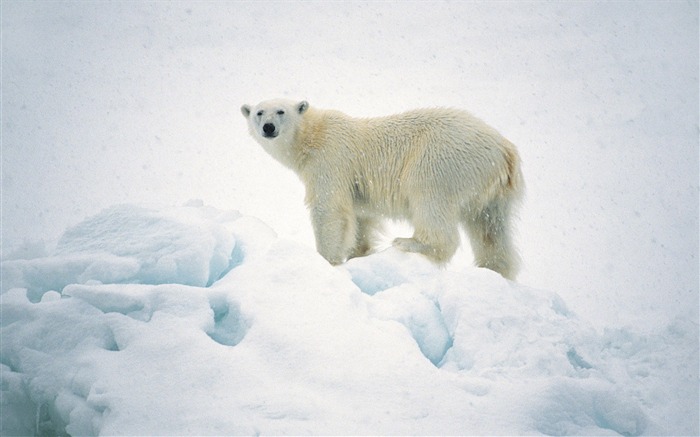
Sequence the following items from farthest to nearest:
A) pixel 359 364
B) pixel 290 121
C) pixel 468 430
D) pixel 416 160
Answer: pixel 290 121
pixel 416 160
pixel 359 364
pixel 468 430

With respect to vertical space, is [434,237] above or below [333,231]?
above

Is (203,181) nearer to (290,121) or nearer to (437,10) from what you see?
(290,121)

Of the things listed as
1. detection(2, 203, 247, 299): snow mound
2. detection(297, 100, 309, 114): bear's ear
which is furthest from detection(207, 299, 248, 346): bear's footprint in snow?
detection(297, 100, 309, 114): bear's ear

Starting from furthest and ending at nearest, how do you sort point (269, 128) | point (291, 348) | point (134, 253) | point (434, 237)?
point (269, 128) → point (434, 237) → point (134, 253) → point (291, 348)

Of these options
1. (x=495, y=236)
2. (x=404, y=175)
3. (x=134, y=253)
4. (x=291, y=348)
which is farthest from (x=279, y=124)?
(x=291, y=348)

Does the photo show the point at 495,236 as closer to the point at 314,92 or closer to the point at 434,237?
the point at 434,237

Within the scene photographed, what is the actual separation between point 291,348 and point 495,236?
2.61 meters

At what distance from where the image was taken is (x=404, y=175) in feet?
19.7

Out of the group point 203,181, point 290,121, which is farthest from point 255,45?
point 290,121

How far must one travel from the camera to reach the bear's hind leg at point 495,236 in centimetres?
596

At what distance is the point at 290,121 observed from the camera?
252 inches

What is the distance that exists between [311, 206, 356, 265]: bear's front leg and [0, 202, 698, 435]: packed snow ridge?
2.86ft

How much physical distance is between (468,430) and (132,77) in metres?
69.1

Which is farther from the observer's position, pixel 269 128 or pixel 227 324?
pixel 269 128
